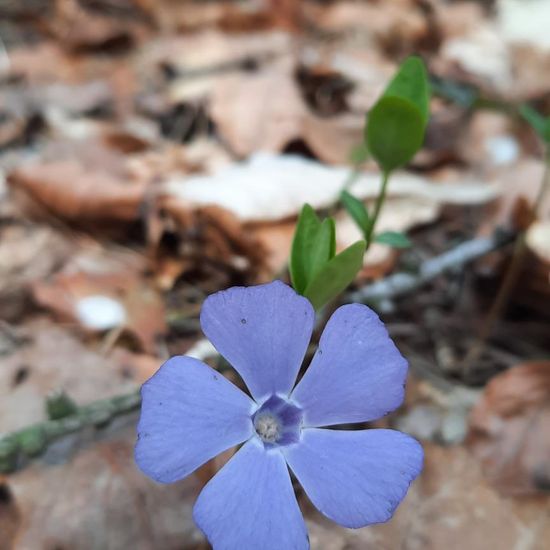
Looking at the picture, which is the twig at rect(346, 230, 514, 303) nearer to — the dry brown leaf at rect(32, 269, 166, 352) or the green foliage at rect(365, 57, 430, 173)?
the green foliage at rect(365, 57, 430, 173)

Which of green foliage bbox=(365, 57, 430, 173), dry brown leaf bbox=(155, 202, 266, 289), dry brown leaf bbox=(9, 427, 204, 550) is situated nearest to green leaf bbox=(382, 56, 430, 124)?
green foliage bbox=(365, 57, 430, 173)

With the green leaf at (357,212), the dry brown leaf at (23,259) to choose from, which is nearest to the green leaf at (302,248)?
the green leaf at (357,212)

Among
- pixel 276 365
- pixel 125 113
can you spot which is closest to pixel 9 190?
pixel 125 113

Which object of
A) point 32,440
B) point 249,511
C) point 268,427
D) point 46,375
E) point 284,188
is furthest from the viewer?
Answer: point 284,188

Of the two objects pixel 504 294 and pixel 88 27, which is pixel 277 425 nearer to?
pixel 504 294

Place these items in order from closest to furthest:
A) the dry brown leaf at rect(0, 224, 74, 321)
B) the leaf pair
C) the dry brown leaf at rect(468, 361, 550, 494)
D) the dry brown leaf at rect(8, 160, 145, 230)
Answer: the leaf pair
the dry brown leaf at rect(468, 361, 550, 494)
the dry brown leaf at rect(0, 224, 74, 321)
the dry brown leaf at rect(8, 160, 145, 230)

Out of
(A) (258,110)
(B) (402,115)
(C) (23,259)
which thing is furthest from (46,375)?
(A) (258,110)
